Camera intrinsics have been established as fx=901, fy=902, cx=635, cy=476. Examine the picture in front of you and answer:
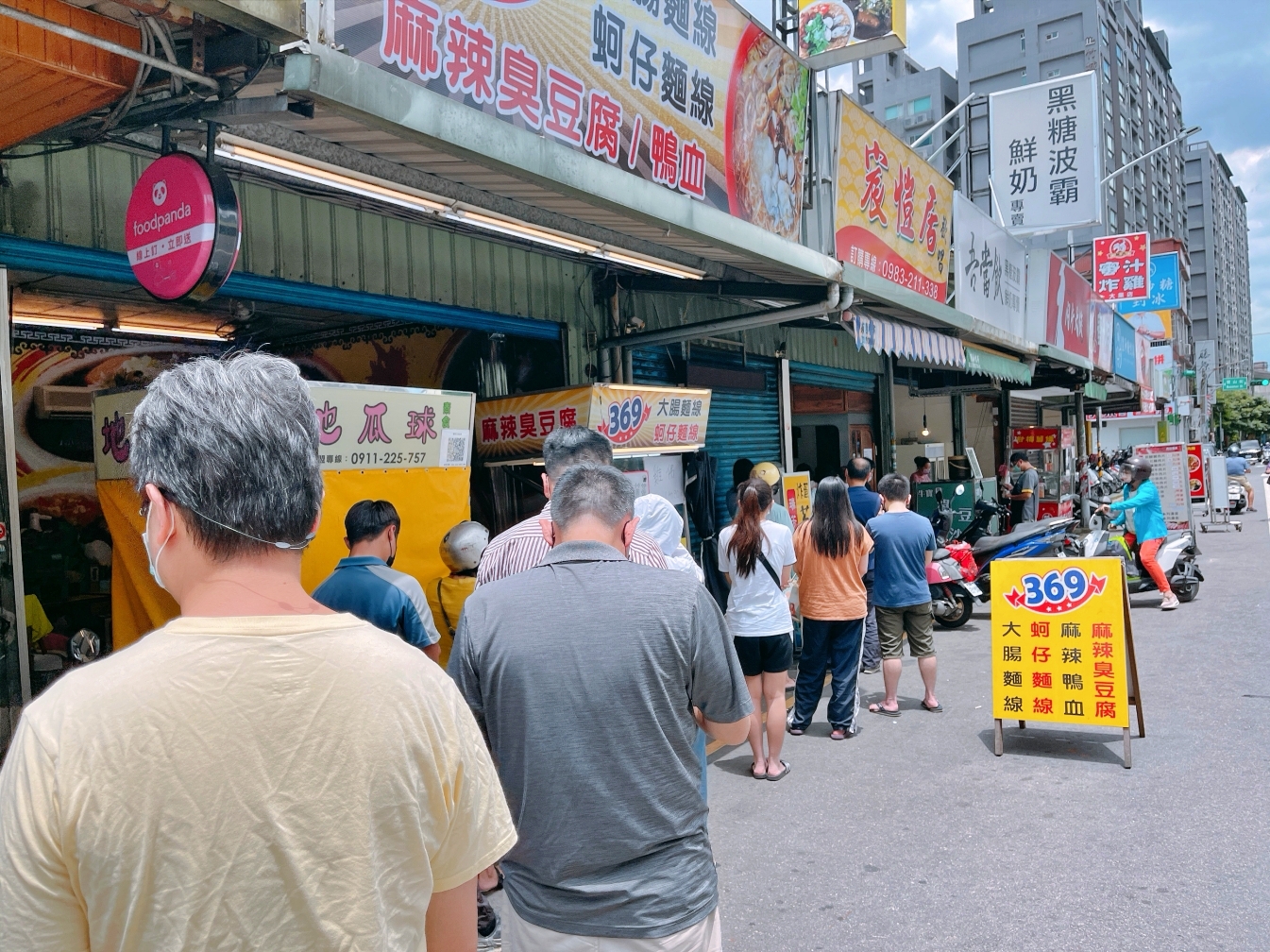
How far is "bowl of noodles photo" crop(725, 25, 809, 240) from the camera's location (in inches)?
262

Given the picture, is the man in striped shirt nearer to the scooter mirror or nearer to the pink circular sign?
the pink circular sign

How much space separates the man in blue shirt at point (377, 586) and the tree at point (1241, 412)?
3421 inches

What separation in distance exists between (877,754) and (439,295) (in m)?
4.30

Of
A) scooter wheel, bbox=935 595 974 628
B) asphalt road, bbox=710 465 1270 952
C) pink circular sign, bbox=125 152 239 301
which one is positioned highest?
pink circular sign, bbox=125 152 239 301

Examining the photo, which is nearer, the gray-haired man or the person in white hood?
the gray-haired man

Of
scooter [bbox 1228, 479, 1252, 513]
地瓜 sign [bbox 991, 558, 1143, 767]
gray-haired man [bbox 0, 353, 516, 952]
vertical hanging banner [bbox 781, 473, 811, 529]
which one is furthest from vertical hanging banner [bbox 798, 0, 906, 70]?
scooter [bbox 1228, 479, 1252, 513]

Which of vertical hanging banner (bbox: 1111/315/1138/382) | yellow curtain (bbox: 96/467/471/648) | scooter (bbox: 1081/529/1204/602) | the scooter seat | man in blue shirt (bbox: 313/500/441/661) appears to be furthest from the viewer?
vertical hanging banner (bbox: 1111/315/1138/382)

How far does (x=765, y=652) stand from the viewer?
555cm

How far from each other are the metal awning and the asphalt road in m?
3.39

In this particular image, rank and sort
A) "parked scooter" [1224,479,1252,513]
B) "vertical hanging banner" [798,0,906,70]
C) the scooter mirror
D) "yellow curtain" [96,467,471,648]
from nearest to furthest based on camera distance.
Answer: the scooter mirror < "yellow curtain" [96,467,471,648] < "vertical hanging banner" [798,0,906,70] < "parked scooter" [1224,479,1252,513]

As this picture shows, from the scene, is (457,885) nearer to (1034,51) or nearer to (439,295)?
(439,295)

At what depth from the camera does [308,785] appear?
1162 mm

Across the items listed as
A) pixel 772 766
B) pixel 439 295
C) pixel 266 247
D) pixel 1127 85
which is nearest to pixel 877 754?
pixel 772 766

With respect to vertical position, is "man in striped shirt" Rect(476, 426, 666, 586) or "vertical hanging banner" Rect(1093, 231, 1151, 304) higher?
"vertical hanging banner" Rect(1093, 231, 1151, 304)
